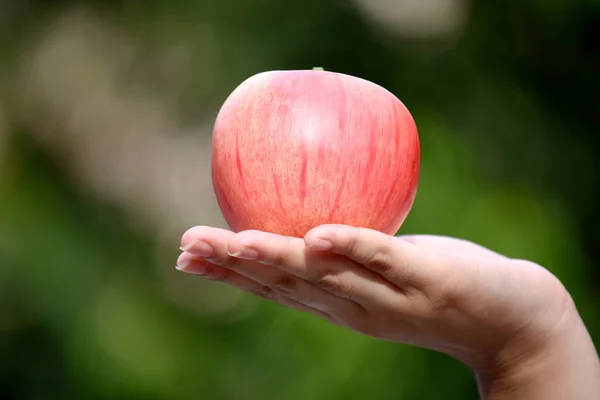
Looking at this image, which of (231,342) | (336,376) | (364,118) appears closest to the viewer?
(364,118)

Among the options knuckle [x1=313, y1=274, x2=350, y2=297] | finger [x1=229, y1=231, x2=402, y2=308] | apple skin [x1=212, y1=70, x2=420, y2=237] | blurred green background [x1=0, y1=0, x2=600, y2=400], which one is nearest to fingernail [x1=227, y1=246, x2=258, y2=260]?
finger [x1=229, y1=231, x2=402, y2=308]

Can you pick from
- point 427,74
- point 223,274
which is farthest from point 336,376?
point 223,274

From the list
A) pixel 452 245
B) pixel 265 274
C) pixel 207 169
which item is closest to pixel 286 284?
pixel 265 274

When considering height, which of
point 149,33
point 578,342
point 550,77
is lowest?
point 578,342

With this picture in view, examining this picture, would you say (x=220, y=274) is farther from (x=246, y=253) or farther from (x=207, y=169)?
(x=207, y=169)

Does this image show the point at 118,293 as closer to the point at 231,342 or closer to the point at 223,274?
the point at 231,342

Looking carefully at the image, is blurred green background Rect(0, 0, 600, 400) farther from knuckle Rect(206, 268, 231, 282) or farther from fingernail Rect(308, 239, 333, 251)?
fingernail Rect(308, 239, 333, 251)

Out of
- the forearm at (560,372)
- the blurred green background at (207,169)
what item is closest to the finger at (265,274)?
the forearm at (560,372)
